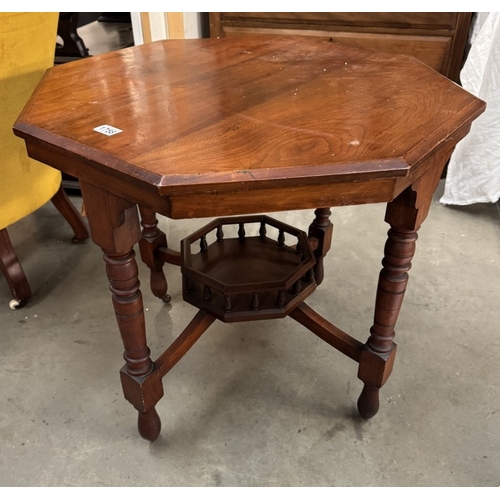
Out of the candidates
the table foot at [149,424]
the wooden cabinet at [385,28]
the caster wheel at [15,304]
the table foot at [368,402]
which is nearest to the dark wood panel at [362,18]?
the wooden cabinet at [385,28]

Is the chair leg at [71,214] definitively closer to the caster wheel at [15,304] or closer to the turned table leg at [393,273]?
the caster wheel at [15,304]

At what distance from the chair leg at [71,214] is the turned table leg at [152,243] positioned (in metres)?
0.44

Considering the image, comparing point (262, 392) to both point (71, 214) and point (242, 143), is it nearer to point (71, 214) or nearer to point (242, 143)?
point (242, 143)

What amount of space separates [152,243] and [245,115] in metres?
0.63

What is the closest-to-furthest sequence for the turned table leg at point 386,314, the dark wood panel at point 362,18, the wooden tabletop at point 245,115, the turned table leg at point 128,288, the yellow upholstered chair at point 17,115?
the wooden tabletop at point 245,115 < the turned table leg at point 128,288 < the turned table leg at point 386,314 < the yellow upholstered chair at point 17,115 < the dark wood panel at point 362,18

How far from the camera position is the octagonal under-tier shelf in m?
1.19

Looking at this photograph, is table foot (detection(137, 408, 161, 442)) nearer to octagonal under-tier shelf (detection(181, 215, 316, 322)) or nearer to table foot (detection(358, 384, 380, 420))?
octagonal under-tier shelf (detection(181, 215, 316, 322))

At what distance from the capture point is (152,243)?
1.47m

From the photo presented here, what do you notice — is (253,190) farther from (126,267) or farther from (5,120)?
(5,120)

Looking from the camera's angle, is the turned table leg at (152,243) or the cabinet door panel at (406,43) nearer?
the turned table leg at (152,243)

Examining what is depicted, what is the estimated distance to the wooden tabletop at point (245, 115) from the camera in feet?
2.55

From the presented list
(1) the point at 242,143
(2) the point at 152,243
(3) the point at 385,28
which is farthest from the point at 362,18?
(1) the point at 242,143

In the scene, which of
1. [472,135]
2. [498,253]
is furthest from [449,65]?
[498,253]

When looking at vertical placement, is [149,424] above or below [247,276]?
below
